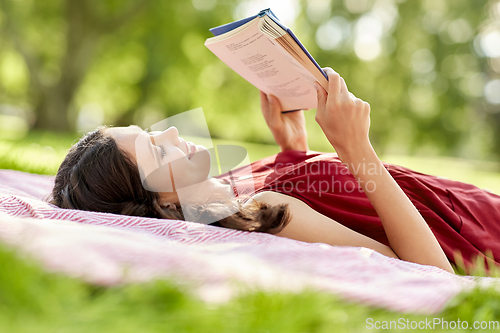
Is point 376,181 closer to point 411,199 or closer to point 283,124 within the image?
point 411,199

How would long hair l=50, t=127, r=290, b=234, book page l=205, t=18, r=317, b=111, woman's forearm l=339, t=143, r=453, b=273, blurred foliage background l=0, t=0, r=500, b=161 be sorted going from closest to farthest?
1. woman's forearm l=339, t=143, r=453, b=273
2. book page l=205, t=18, r=317, b=111
3. long hair l=50, t=127, r=290, b=234
4. blurred foliage background l=0, t=0, r=500, b=161

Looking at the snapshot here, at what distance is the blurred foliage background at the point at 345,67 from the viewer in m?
10.9

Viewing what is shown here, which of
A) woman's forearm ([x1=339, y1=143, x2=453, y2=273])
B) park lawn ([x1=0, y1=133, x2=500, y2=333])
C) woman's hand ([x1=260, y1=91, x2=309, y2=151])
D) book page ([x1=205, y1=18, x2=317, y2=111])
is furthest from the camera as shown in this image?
woman's hand ([x1=260, y1=91, x2=309, y2=151])

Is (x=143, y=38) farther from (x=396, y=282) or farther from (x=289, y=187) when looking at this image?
(x=396, y=282)

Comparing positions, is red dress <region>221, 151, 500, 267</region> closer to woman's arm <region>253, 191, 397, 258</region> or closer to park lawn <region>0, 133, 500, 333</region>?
woman's arm <region>253, 191, 397, 258</region>

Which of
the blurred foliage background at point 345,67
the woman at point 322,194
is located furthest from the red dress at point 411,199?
the blurred foliage background at point 345,67

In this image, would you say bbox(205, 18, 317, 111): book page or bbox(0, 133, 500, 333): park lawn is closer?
bbox(0, 133, 500, 333): park lawn

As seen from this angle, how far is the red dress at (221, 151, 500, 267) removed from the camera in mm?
1529

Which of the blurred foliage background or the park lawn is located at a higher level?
the blurred foliage background

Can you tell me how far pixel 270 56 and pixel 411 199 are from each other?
0.95 metres

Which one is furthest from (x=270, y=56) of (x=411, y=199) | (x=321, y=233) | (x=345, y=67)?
(x=345, y=67)

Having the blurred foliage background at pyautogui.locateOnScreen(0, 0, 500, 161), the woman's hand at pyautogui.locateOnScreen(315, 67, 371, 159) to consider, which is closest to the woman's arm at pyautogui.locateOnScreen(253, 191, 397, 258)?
the woman's hand at pyautogui.locateOnScreen(315, 67, 371, 159)

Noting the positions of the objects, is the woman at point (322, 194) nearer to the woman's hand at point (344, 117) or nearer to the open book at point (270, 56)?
the woman's hand at point (344, 117)

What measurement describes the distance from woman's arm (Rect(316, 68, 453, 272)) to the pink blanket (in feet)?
0.37
